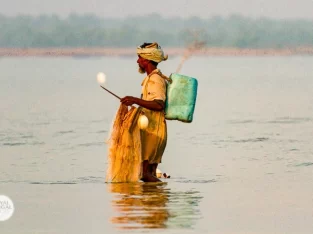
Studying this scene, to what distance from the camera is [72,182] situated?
1420cm

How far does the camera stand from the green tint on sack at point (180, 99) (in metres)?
13.8

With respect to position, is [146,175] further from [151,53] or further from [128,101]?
[151,53]

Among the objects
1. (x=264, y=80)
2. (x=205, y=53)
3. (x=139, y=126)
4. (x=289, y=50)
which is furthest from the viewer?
(x=205, y=53)

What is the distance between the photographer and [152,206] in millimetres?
12445

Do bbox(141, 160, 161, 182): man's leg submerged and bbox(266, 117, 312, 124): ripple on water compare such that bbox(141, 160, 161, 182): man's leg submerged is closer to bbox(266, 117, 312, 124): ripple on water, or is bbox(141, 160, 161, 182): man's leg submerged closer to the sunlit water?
the sunlit water

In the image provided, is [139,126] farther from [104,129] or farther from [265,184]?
[104,129]

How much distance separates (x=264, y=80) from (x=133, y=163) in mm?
23002

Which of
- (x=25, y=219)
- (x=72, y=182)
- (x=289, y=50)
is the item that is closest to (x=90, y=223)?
(x=25, y=219)

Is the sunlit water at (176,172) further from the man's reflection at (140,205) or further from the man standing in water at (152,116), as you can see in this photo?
the man standing in water at (152,116)

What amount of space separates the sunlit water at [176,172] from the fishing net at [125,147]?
5.5 inches

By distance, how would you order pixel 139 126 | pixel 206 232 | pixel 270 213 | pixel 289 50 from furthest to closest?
pixel 289 50
pixel 139 126
pixel 270 213
pixel 206 232

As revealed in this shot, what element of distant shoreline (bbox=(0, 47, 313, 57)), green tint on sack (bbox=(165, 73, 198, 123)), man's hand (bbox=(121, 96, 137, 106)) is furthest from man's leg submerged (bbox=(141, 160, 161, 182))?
distant shoreline (bbox=(0, 47, 313, 57))

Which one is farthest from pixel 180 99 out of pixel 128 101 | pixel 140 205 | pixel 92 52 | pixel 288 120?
pixel 92 52

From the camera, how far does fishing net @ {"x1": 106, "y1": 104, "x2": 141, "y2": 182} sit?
44.8 feet
